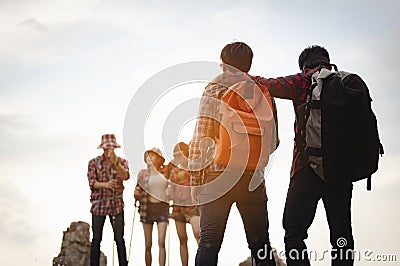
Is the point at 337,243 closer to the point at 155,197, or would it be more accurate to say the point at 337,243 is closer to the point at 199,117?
the point at 199,117

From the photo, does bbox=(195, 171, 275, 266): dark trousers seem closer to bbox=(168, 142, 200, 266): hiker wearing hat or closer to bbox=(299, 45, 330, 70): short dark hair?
bbox=(299, 45, 330, 70): short dark hair

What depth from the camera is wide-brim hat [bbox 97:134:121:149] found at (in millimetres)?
11773

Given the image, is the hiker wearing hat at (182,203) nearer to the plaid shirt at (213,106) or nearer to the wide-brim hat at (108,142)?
the wide-brim hat at (108,142)

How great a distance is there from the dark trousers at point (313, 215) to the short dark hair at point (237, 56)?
1.07m

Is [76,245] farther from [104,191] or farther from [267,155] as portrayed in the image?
[267,155]

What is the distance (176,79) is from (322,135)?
155 centimetres

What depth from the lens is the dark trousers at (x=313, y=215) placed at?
6.32m

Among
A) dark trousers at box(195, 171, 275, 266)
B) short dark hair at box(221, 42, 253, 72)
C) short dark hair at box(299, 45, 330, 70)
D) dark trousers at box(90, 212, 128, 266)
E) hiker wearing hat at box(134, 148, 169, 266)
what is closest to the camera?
dark trousers at box(195, 171, 275, 266)

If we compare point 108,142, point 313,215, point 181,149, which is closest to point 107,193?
point 108,142

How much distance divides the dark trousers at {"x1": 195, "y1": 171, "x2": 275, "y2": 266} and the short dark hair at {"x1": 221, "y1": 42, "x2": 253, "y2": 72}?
0.98 meters

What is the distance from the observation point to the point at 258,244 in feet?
20.9

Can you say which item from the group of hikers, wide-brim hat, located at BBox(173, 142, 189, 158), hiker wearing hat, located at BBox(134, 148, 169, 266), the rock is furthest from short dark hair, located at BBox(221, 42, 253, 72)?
the rock

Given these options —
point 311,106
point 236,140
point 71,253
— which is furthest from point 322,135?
point 71,253

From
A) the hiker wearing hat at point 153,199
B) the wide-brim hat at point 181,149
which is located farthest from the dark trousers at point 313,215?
the hiker wearing hat at point 153,199
